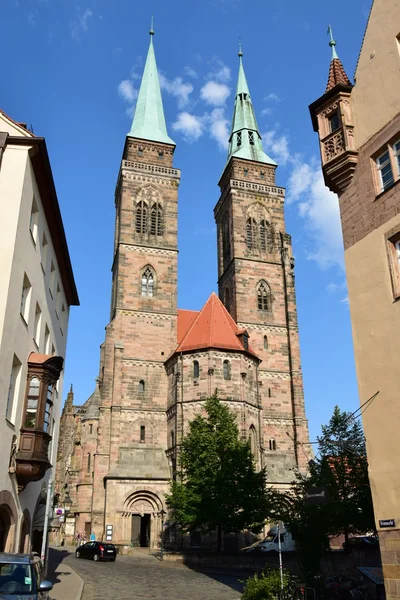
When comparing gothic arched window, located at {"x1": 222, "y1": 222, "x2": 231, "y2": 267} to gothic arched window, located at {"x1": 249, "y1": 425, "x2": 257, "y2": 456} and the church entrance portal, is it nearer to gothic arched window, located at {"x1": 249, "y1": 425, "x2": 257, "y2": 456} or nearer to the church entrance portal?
gothic arched window, located at {"x1": 249, "y1": 425, "x2": 257, "y2": 456}

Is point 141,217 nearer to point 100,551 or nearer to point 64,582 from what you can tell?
point 100,551

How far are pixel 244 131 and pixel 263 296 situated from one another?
19724mm

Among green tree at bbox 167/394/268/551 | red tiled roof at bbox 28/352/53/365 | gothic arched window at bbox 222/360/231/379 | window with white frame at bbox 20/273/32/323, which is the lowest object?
green tree at bbox 167/394/268/551

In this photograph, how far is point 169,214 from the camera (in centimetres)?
4653

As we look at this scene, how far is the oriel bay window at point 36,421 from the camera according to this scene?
15.6 meters

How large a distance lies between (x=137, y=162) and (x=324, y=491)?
131 ft

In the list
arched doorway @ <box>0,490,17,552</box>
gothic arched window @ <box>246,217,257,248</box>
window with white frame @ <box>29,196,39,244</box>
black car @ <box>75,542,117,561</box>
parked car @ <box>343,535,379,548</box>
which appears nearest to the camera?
arched doorway @ <box>0,490,17,552</box>

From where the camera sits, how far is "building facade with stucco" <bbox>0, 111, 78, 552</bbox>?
14609 millimetres

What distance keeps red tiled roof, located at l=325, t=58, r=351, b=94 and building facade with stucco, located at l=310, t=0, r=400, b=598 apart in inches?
1.0

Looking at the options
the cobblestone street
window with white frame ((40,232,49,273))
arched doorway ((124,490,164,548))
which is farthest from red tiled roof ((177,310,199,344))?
window with white frame ((40,232,49,273))

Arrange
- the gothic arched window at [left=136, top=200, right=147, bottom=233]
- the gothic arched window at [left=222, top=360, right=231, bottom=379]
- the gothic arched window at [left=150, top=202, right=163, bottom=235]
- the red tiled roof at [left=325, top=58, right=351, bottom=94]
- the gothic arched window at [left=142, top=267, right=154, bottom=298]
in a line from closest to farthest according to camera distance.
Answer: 1. the red tiled roof at [left=325, top=58, right=351, bottom=94]
2. the gothic arched window at [left=222, top=360, right=231, bottom=379]
3. the gothic arched window at [left=142, top=267, right=154, bottom=298]
4. the gothic arched window at [left=136, top=200, right=147, bottom=233]
5. the gothic arched window at [left=150, top=202, right=163, bottom=235]

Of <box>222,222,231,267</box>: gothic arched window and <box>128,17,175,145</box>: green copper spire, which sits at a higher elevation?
<box>128,17,175,145</box>: green copper spire

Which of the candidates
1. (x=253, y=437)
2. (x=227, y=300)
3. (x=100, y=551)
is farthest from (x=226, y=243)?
(x=100, y=551)

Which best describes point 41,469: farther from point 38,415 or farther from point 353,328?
point 353,328
